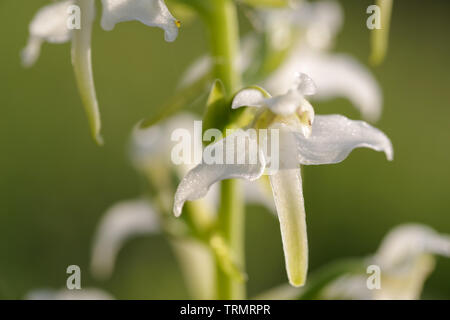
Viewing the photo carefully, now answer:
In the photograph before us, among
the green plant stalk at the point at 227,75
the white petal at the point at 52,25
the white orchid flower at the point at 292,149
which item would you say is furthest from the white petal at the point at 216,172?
the white petal at the point at 52,25

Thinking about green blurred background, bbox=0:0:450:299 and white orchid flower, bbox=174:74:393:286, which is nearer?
white orchid flower, bbox=174:74:393:286

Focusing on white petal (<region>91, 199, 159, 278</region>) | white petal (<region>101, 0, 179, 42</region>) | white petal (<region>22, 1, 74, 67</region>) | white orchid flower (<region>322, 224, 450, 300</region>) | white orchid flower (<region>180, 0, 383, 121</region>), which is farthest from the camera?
white petal (<region>91, 199, 159, 278</region>)

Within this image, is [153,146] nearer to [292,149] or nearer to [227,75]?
[227,75]

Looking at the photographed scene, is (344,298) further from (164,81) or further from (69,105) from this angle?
(164,81)

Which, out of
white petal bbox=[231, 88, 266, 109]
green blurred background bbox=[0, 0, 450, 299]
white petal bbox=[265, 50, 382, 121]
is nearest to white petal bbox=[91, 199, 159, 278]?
white petal bbox=[265, 50, 382, 121]

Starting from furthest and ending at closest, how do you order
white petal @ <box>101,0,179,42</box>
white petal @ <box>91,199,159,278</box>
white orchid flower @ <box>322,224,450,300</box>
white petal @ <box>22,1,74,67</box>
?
white petal @ <box>91,199,159,278</box> < white orchid flower @ <box>322,224,450,300</box> < white petal @ <box>22,1,74,67</box> < white petal @ <box>101,0,179,42</box>

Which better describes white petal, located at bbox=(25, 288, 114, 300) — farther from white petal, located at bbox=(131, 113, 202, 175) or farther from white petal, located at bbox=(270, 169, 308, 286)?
white petal, located at bbox=(270, 169, 308, 286)

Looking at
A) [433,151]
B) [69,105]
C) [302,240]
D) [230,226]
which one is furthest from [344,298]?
[433,151]
